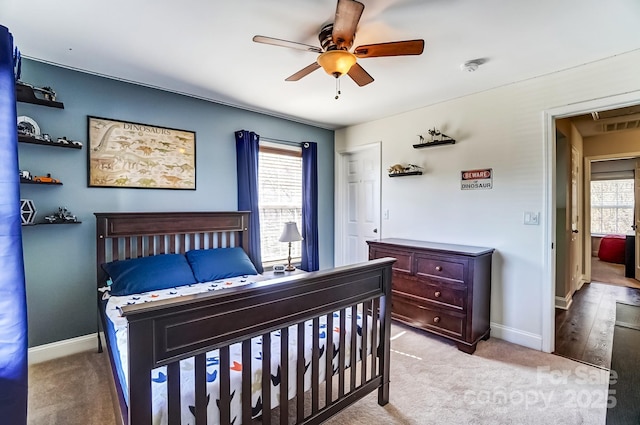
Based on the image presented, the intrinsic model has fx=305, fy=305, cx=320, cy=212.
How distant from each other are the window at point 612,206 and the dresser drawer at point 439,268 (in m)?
6.82

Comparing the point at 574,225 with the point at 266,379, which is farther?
the point at 574,225

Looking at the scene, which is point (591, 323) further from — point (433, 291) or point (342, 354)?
point (342, 354)

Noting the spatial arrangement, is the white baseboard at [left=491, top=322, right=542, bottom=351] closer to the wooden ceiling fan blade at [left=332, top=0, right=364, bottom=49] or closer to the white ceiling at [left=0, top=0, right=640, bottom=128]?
the white ceiling at [left=0, top=0, right=640, bottom=128]

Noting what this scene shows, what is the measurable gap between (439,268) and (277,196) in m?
2.24

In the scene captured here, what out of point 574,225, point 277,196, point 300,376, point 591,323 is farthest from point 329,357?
point 574,225

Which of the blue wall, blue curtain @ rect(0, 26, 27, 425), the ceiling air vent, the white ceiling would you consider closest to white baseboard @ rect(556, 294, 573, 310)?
the ceiling air vent

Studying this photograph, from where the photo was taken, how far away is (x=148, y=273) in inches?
104

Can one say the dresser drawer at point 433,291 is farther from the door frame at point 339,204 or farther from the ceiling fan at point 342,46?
the ceiling fan at point 342,46

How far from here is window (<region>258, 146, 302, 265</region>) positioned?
4.02 metres

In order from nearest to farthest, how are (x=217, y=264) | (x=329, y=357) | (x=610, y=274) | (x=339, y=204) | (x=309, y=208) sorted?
(x=329, y=357) < (x=217, y=264) < (x=309, y=208) < (x=339, y=204) < (x=610, y=274)

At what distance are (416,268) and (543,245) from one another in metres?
1.14

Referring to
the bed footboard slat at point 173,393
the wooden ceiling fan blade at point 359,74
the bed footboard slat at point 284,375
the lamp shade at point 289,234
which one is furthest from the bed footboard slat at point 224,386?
the lamp shade at point 289,234

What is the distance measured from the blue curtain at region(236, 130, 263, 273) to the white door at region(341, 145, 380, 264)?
1.55 meters

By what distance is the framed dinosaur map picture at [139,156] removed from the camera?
2.78 metres
